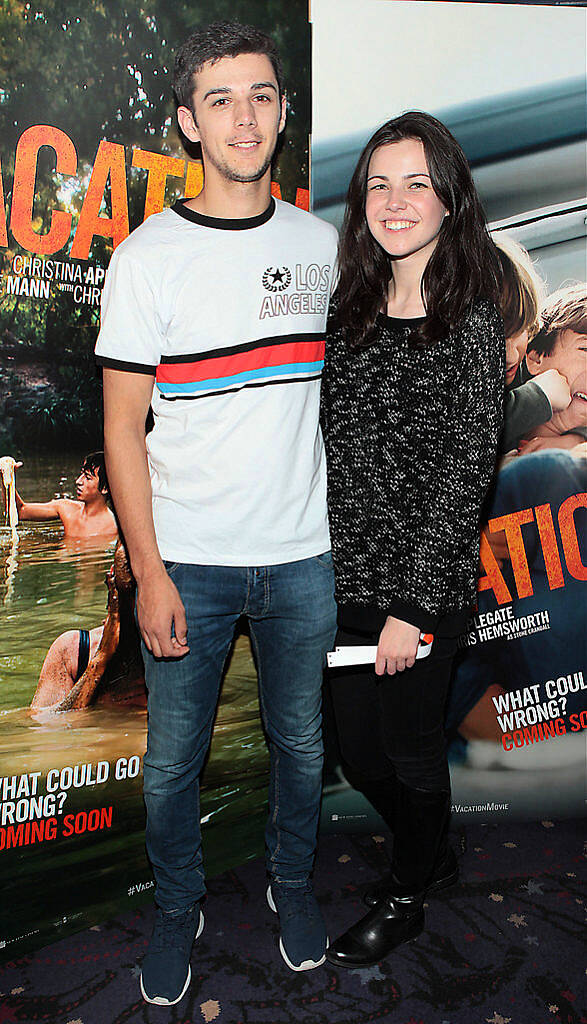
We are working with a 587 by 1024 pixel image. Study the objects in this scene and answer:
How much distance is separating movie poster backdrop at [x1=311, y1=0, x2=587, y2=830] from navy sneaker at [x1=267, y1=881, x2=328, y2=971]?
44cm

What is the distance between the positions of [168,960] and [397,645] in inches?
32.6

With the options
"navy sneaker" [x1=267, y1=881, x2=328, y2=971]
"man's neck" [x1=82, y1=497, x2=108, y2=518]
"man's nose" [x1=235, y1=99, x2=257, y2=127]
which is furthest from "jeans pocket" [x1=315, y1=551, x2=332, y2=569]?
"man's nose" [x1=235, y1=99, x2=257, y2=127]

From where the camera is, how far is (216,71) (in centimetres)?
160

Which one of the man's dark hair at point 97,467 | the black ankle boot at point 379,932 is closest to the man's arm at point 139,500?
the man's dark hair at point 97,467

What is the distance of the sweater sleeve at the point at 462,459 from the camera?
157cm

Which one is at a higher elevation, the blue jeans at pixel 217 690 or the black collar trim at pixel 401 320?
the black collar trim at pixel 401 320

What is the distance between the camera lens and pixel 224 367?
163cm

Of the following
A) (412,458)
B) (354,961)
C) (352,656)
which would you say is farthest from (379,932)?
(412,458)

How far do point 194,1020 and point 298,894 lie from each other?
13.1 inches

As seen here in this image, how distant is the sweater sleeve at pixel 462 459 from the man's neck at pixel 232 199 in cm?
48

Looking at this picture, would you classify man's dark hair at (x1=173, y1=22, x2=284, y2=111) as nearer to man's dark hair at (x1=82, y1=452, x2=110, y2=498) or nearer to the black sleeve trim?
the black sleeve trim

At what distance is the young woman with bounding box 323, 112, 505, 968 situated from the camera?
Answer: 62.9 inches

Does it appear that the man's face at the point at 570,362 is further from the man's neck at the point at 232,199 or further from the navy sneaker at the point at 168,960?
the navy sneaker at the point at 168,960

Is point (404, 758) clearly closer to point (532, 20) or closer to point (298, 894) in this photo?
point (298, 894)
